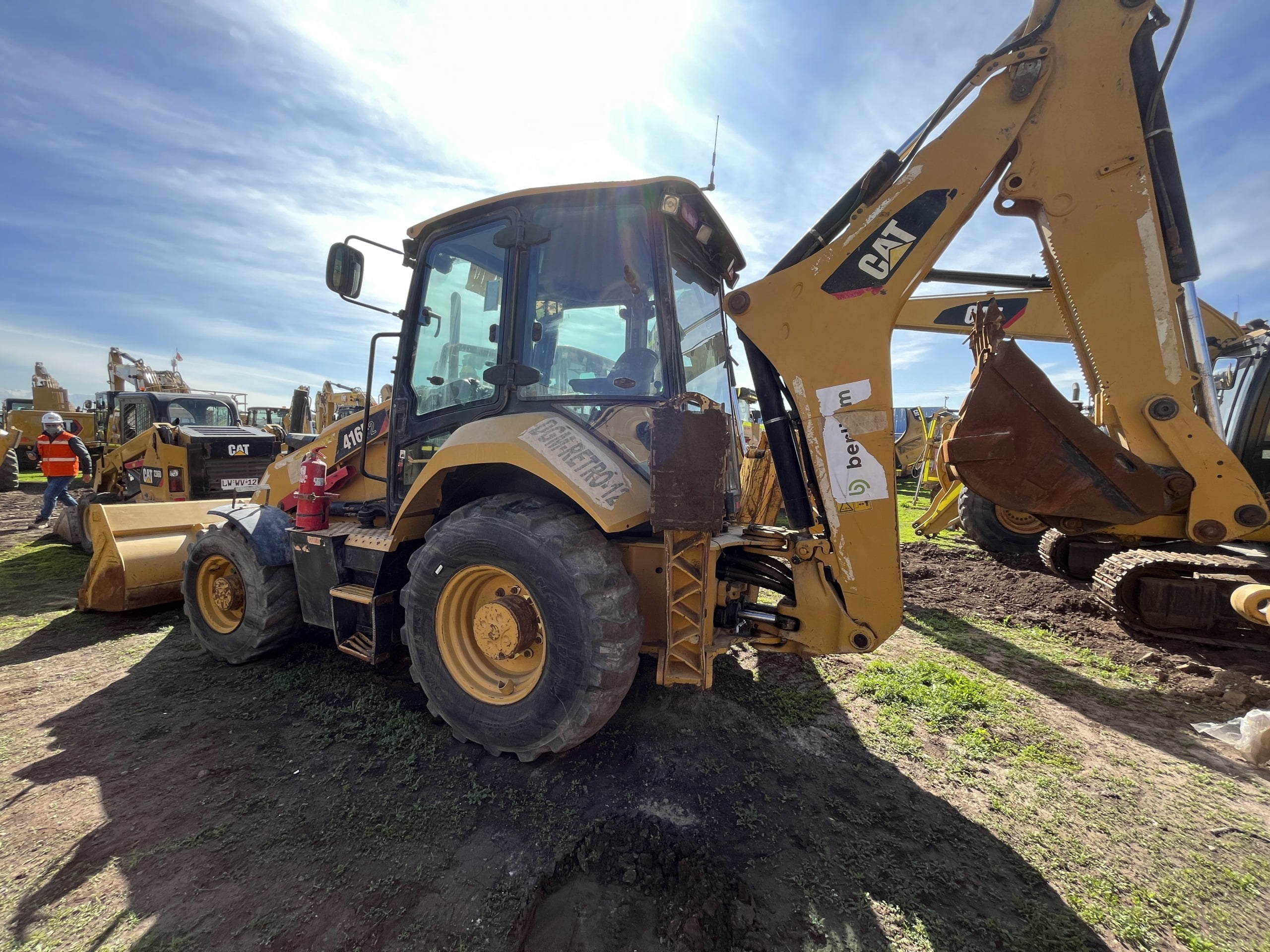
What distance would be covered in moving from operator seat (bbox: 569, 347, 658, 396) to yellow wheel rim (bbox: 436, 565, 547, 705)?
1.02m

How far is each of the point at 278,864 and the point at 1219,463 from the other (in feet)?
13.9

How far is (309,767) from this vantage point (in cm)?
253

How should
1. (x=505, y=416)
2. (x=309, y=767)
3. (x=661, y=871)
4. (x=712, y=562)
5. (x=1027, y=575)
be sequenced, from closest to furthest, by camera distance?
(x=661, y=871) → (x=712, y=562) → (x=309, y=767) → (x=505, y=416) → (x=1027, y=575)

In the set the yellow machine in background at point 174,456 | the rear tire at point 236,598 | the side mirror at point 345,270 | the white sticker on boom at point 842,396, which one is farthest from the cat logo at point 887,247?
the yellow machine in background at point 174,456

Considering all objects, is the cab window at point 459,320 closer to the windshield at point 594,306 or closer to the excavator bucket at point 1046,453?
the windshield at point 594,306

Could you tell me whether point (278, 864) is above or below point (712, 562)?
below

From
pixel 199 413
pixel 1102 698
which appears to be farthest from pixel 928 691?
pixel 199 413

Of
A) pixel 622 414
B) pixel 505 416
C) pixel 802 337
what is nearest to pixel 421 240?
pixel 505 416

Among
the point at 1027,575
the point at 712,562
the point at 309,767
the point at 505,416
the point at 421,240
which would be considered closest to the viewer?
the point at 712,562

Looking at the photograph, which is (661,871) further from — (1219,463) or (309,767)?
(1219,463)

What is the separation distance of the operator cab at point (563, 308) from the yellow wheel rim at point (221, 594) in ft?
5.16

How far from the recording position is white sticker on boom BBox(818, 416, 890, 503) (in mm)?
2361

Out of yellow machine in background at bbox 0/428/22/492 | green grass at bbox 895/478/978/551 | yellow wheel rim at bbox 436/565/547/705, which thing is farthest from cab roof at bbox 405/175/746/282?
yellow machine in background at bbox 0/428/22/492

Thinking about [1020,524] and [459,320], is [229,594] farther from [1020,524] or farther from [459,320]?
[1020,524]
